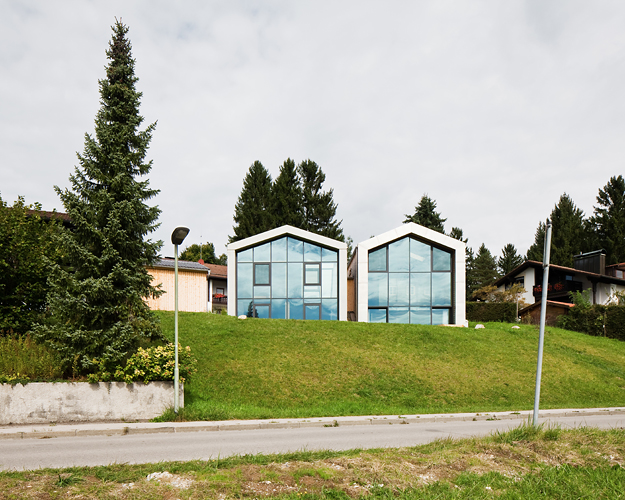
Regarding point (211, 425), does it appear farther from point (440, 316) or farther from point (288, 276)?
point (440, 316)

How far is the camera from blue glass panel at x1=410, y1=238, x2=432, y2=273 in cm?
3141

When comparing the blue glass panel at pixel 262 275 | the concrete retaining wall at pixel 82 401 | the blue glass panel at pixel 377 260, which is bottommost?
the concrete retaining wall at pixel 82 401

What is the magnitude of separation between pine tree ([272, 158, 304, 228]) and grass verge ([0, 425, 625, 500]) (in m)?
50.0

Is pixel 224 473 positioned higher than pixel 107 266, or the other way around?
pixel 107 266

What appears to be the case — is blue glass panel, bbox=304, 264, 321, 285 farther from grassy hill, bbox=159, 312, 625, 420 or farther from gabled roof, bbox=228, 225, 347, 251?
grassy hill, bbox=159, 312, 625, 420

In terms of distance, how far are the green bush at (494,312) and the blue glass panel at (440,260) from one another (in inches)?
332

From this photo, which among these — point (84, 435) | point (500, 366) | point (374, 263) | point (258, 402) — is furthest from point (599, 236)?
point (84, 435)

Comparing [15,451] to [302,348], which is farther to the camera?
[302,348]

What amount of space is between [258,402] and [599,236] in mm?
68563

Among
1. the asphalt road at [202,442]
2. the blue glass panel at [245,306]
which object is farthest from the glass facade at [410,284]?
the asphalt road at [202,442]

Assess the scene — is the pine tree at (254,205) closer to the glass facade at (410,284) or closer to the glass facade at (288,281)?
the glass facade at (288,281)

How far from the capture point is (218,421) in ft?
38.3

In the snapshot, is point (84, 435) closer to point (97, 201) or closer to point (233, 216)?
point (97, 201)

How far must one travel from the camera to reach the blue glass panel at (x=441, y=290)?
3127 centimetres
